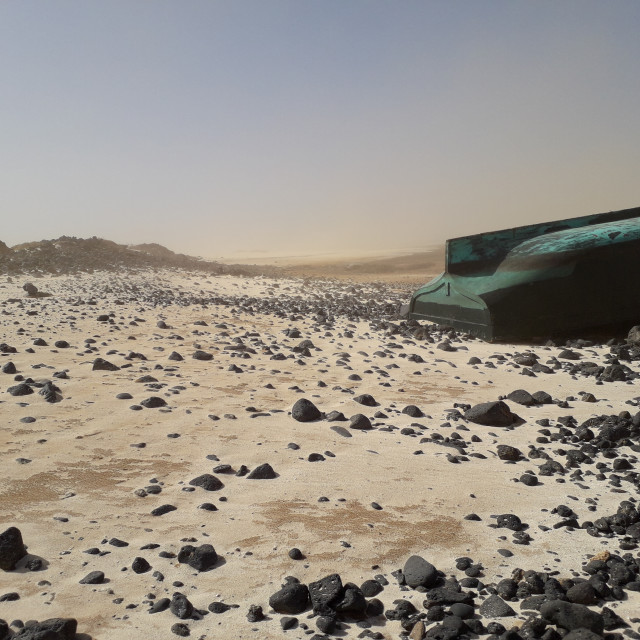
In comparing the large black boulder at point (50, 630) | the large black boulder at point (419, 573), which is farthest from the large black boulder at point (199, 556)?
the large black boulder at point (419, 573)

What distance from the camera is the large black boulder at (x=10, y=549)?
2285 mm

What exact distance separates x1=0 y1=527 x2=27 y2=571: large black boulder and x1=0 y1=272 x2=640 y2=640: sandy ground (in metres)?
0.05

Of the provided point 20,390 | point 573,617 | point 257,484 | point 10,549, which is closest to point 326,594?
point 573,617

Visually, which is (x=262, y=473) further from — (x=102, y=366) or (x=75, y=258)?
(x=75, y=258)

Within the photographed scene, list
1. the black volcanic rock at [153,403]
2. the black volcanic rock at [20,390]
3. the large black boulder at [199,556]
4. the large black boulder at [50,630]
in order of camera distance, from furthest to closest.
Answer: the black volcanic rock at [20,390] < the black volcanic rock at [153,403] < the large black boulder at [199,556] < the large black boulder at [50,630]

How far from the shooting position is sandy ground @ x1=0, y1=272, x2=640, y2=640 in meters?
2.24

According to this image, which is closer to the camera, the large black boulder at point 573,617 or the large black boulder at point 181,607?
the large black boulder at point 573,617

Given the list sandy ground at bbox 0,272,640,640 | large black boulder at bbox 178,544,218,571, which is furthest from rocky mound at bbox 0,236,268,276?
large black boulder at bbox 178,544,218,571

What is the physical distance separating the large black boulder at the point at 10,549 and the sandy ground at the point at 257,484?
0.05m

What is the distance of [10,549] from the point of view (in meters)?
2.30

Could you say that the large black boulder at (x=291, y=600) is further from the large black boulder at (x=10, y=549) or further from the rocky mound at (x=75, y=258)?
the rocky mound at (x=75, y=258)

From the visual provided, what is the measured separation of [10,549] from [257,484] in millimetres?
1279

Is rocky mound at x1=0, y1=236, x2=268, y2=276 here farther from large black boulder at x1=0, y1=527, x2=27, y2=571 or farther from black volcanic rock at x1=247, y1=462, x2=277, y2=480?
large black boulder at x1=0, y1=527, x2=27, y2=571

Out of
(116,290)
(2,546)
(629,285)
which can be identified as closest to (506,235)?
(629,285)
